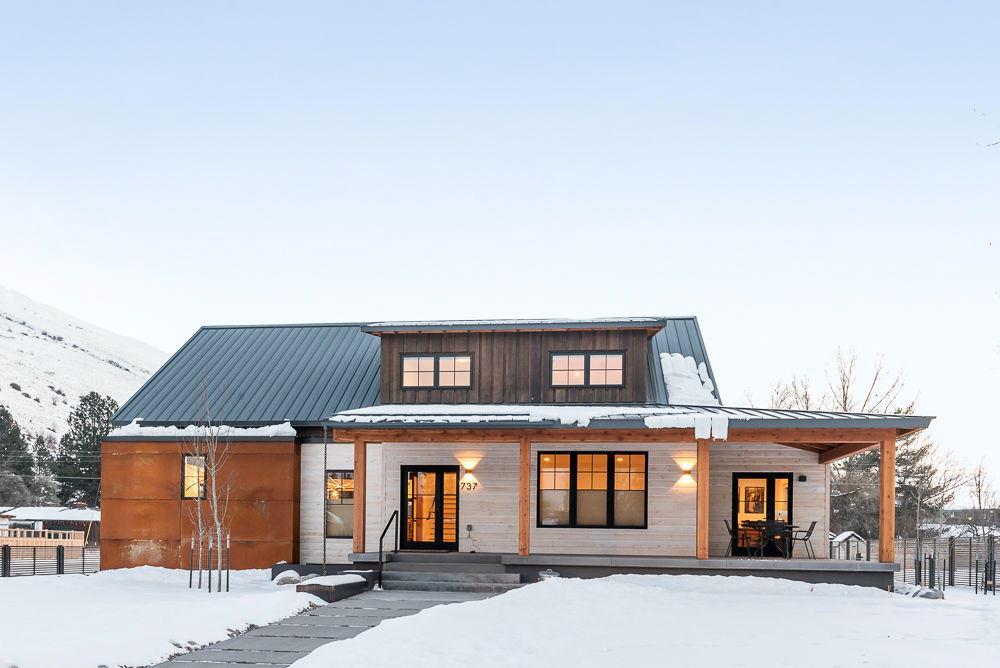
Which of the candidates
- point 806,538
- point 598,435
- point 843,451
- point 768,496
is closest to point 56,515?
point 598,435

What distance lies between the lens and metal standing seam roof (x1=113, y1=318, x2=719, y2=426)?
19500 mm

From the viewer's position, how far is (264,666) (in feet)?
29.9

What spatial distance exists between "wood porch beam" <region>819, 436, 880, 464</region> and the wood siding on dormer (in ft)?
12.6

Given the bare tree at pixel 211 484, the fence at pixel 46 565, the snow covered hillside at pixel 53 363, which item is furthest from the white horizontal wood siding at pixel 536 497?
the snow covered hillside at pixel 53 363

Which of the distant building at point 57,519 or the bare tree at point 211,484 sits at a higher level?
the bare tree at point 211,484

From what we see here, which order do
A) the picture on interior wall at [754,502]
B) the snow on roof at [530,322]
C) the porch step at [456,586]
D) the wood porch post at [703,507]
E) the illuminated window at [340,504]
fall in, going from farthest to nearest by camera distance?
the illuminated window at [340,504] < the snow on roof at [530,322] < the picture on interior wall at [754,502] < the wood porch post at [703,507] < the porch step at [456,586]

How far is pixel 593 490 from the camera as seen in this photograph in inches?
714

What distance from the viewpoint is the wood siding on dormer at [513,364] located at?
18.6 meters

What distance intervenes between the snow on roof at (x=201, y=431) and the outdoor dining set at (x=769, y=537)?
9447mm

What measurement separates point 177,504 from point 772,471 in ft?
41.5

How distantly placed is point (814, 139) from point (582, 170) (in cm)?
694

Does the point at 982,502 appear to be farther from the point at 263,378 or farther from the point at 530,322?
the point at 263,378

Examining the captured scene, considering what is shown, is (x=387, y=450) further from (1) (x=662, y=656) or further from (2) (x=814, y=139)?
(2) (x=814, y=139)

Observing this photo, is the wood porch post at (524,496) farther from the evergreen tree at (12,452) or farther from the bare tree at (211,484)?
the evergreen tree at (12,452)
